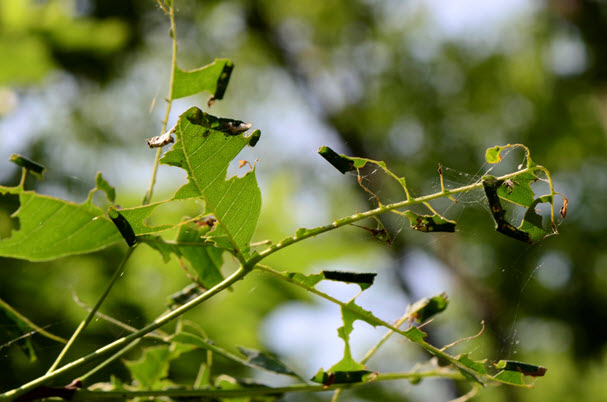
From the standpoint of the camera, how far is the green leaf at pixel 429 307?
605mm

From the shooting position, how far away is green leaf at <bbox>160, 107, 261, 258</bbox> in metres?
0.41

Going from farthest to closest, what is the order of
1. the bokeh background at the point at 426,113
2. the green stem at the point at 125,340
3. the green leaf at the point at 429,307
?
1. the bokeh background at the point at 426,113
2. the green leaf at the point at 429,307
3. the green stem at the point at 125,340

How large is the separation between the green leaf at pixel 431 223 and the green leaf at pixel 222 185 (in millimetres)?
137

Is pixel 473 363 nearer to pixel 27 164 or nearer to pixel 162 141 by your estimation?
pixel 162 141

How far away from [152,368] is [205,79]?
0.39 meters

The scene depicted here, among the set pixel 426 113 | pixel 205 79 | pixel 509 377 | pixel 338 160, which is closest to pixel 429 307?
pixel 509 377

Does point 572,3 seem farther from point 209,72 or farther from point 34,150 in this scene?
point 209,72

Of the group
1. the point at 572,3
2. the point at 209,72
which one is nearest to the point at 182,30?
the point at 572,3

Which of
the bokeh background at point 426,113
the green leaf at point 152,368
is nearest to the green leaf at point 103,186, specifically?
the green leaf at point 152,368

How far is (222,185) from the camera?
1.39ft

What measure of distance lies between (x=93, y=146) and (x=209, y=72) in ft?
8.34

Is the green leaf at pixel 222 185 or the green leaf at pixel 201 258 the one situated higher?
the green leaf at pixel 222 185

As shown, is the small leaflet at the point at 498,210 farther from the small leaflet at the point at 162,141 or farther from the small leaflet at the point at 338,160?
the small leaflet at the point at 162,141

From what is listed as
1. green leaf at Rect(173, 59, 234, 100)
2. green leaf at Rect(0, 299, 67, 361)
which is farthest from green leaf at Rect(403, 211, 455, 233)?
green leaf at Rect(0, 299, 67, 361)
